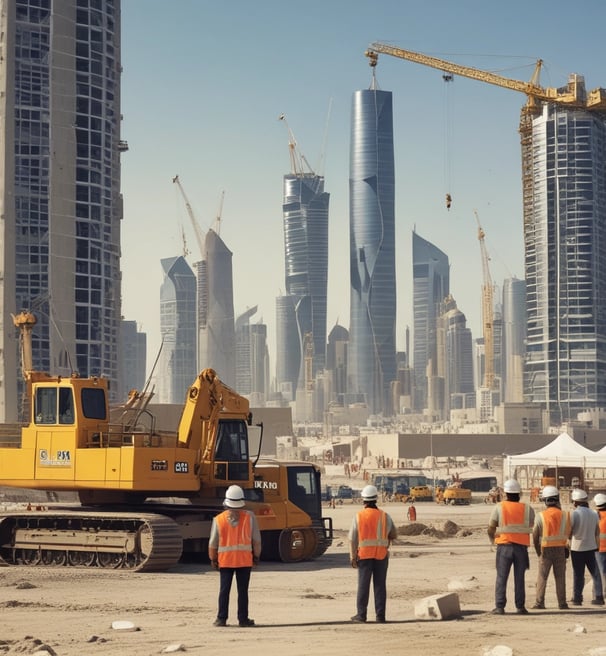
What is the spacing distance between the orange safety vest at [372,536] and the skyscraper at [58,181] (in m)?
103

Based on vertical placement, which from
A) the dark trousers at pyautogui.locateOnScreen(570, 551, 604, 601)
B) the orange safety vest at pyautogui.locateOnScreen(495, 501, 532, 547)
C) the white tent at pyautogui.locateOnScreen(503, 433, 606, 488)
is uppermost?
the orange safety vest at pyautogui.locateOnScreen(495, 501, 532, 547)

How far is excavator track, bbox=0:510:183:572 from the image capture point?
90.2ft

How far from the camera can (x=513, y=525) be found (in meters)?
18.8

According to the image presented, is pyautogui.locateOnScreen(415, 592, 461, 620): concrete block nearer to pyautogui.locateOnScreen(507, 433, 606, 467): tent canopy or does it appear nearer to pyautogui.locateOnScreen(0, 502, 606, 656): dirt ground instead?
pyautogui.locateOnScreen(0, 502, 606, 656): dirt ground

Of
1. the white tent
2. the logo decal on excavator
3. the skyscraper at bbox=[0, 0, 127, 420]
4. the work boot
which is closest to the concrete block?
the work boot

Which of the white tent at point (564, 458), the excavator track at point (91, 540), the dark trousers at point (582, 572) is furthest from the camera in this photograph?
the white tent at point (564, 458)

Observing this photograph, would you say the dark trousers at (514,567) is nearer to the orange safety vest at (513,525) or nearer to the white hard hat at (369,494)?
the orange safety vest at (513,525)

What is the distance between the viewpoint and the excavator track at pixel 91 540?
90.2 ft

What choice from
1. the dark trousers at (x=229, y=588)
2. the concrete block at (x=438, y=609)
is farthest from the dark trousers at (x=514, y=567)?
the dark trousers at (x=229, y=588)

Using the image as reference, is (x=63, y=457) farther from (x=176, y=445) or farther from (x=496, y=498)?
(x=496, y=498)

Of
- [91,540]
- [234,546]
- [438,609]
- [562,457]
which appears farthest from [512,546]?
[562,457]

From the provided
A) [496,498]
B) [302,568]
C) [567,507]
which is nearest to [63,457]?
[302,568]

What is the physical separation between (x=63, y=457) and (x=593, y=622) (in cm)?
1481

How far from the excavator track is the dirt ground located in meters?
0.59
